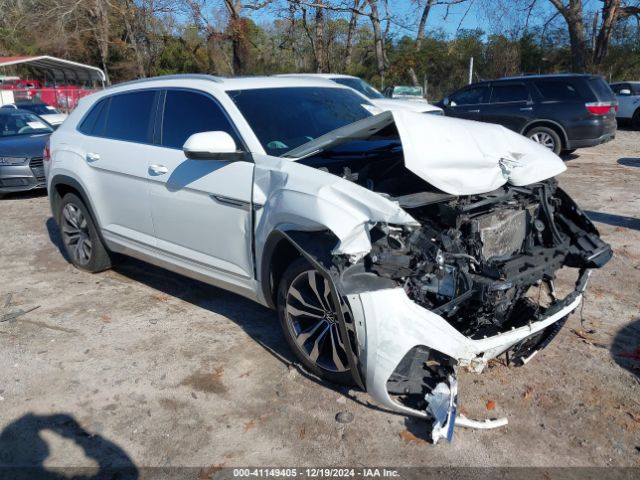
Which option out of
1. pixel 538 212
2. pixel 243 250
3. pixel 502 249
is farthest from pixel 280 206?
pixel 538 212

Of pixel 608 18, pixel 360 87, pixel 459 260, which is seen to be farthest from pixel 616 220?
pixel 608 18

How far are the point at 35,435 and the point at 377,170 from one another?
265cm

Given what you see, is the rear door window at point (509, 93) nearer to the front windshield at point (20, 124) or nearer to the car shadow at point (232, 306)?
the car shadow at point (232, 306)

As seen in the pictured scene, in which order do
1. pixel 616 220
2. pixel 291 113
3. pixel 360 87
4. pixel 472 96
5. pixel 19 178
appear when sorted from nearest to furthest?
1. pixel 291 113
2. pixel 616 220
3. pixel 19 178
4. pixel 472 96
5. pixel 360 87

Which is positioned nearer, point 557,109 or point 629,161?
point 557,109

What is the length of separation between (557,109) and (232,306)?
9.02 meters

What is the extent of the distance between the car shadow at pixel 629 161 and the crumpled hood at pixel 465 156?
27.6ft

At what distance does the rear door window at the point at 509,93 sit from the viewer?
464 inches

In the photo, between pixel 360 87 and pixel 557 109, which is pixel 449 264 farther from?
pixel 360 87

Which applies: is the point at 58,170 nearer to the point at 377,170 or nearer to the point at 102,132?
the point at 102,132

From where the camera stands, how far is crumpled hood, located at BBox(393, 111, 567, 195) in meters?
3.26

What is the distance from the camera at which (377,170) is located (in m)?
3.88

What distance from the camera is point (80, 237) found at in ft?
18.7

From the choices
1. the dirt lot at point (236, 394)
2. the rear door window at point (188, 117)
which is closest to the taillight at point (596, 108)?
the dirt lot at point (236, 394)
